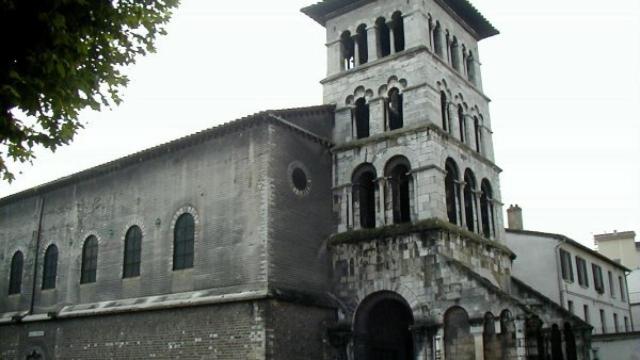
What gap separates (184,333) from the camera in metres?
21.0

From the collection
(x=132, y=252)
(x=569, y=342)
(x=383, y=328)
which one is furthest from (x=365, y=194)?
(x=132, y=252)

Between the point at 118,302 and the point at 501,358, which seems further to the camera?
the point at 118,302

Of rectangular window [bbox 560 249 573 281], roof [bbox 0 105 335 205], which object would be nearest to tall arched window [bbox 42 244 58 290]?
roof [bbox 0 105 335 205]

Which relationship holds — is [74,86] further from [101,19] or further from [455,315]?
[455,315]

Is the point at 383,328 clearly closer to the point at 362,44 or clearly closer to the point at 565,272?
the point at 362,44

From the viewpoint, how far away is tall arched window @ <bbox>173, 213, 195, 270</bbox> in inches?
880

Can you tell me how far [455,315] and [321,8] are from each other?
1306 centimetres

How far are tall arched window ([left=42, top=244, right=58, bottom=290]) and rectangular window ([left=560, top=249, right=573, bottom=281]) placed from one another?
22.5 metres

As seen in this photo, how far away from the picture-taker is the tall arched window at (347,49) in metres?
26.1

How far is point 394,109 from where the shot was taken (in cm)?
2433

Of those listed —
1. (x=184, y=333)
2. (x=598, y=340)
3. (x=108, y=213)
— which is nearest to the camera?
(x=184, y=333)

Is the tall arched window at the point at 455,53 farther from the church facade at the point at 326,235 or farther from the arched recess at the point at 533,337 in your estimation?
the arched recess at the point at 533,337

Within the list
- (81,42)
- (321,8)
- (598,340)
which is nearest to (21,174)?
(81,42)

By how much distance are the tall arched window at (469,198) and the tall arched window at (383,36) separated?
17.8 ft
